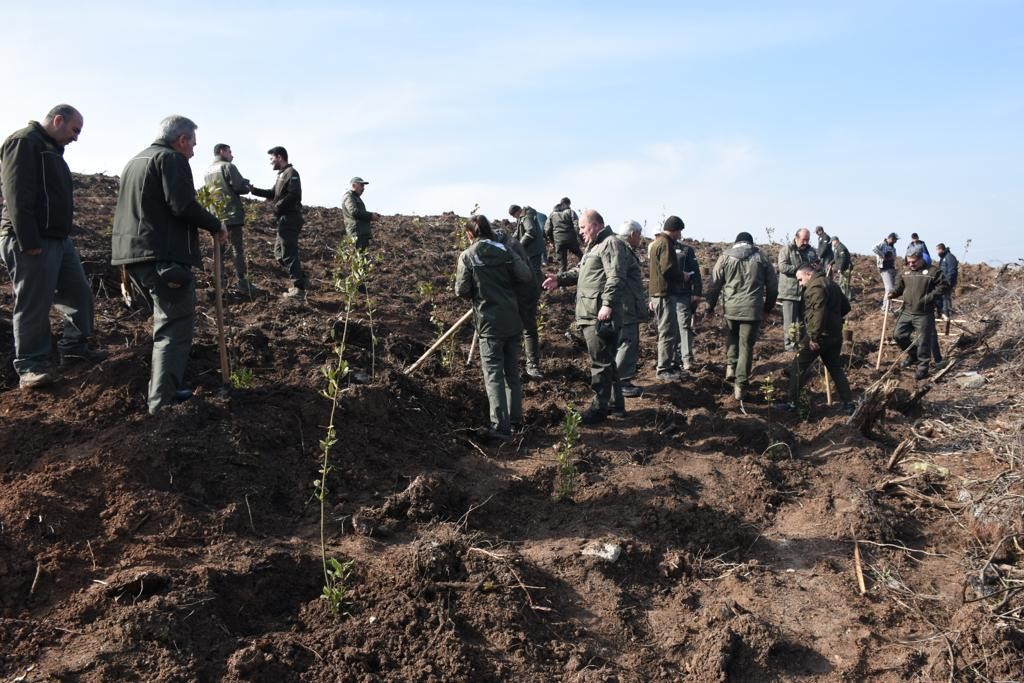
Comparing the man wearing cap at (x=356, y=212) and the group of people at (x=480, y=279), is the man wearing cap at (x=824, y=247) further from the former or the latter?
the man wearing cap at (x=356, y=212)

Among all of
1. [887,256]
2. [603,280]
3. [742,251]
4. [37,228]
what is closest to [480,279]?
[603,280]

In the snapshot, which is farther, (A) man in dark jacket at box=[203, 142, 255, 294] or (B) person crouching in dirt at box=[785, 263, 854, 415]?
(A) man in dark jacket at box=[203, 142, 255, 294]

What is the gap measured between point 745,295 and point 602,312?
2331mm

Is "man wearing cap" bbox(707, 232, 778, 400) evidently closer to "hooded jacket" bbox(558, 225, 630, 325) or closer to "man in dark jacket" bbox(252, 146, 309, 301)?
"hooded jacket" bbox(558, 225, 630, 325)

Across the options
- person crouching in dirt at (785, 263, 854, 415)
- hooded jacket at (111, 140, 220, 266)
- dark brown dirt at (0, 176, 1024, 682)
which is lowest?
dark brown dirt at (0, 176, 1024, 682)

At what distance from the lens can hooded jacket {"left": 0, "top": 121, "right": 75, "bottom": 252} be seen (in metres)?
5.39

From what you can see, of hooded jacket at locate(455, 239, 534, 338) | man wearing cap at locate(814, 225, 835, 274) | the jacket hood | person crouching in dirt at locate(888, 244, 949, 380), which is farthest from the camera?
man wearing cap at locate(814, 225, 835, 274)

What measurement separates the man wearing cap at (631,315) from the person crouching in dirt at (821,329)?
66.9 inches

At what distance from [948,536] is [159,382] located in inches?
220

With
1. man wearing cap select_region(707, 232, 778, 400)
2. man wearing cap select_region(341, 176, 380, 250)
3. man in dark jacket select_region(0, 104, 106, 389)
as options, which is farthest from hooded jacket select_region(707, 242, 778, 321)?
man in dark jacket select_region(0, 104, 106, 389)

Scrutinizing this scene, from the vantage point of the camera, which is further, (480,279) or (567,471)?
(480,279)

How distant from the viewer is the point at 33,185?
543 centimetres

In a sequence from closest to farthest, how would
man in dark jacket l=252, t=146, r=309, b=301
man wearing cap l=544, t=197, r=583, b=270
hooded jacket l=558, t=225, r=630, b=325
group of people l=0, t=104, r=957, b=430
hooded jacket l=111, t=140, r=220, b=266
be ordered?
hooded jacket l=111, t=140, r=220, b=266
group of people l=0, t=104, r=957, b=430
hooded jacket l=558, t=225, r=630, b=325
man in dark jacket l=252, t=146, r=309, b=301
man wearing cap l=544, t=197, r=583, b=270

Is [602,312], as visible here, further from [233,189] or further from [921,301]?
[921,301]
